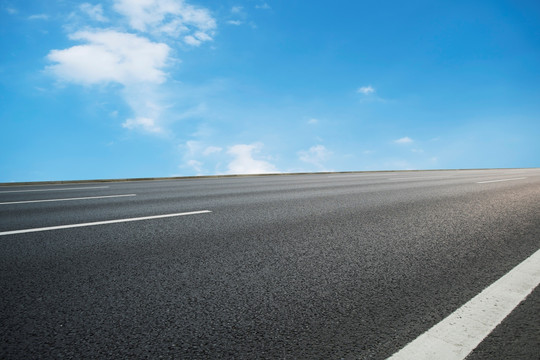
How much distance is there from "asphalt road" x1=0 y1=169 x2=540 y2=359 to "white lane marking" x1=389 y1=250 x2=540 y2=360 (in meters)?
0.05

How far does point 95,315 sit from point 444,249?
3.07 metres

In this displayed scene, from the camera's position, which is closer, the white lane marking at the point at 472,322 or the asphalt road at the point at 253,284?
the white lane marking at the point at 472,322

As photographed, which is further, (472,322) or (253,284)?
(253,284)

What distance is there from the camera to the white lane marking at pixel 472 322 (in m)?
1.50

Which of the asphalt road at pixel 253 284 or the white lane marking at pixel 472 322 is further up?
the asphalt road at pixel 253 284

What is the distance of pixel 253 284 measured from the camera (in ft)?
7.63

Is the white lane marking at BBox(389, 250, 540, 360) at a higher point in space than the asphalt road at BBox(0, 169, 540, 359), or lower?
lower

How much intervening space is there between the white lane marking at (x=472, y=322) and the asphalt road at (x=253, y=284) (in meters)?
0.05

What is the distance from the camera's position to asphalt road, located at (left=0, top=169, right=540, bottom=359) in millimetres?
1607

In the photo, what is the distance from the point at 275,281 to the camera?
238 cm

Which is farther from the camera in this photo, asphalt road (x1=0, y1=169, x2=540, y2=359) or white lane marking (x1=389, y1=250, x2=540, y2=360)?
asphalt road (x1=0, y1=169, x2=540, y2=359)

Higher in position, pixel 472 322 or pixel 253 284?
pixel 253 284

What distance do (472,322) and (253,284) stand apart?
136 cm

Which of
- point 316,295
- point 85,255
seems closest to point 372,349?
point 316,295
